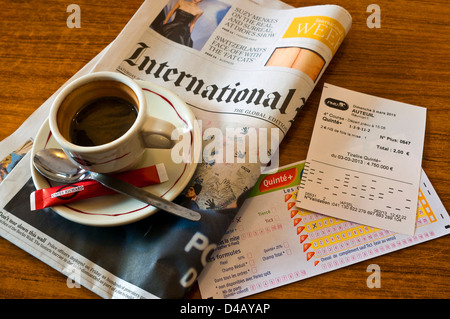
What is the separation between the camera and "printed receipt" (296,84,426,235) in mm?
461

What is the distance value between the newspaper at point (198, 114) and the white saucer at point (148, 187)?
0.09 ft

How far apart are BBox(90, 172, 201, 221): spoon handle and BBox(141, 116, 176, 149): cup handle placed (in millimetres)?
63

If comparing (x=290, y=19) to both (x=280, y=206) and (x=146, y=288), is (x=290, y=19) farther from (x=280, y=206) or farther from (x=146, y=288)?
(x=146, y=288)

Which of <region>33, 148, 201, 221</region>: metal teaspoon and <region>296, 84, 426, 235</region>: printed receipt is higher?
<region>296, 84, 426, 235</region>: printed receipt

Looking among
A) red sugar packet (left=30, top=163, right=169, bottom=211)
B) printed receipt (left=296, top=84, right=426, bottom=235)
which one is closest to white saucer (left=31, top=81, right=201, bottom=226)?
red sugar packet (left=30, top=163, right=169, bottom=211)

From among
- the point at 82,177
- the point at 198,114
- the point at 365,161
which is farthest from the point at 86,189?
the point at 365,161

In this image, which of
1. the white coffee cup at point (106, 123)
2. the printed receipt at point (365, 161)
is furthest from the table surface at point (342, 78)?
the white coffee cup at point (106, 123)

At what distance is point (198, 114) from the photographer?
0.51 meters

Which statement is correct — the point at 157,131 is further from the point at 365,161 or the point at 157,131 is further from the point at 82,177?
the point at 365,161

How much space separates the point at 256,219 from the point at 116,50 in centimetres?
34

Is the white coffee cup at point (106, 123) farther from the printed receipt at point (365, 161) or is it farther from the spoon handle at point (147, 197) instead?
the printed receipt at point (365, 161)

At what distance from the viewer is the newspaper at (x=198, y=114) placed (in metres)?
0.42

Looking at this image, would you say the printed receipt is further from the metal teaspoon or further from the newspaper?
the metal teaspoon
